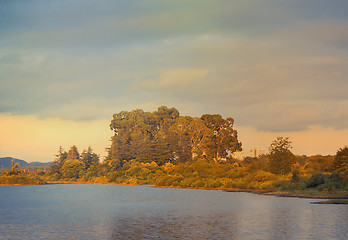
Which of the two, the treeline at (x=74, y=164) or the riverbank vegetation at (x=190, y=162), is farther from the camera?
the treeline at (x=74, y=164)

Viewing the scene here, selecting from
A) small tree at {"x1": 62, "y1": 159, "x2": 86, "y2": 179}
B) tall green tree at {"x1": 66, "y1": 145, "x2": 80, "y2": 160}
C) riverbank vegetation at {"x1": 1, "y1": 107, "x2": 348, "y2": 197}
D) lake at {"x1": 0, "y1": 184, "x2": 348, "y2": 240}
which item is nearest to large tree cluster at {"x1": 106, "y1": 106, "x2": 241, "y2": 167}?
riverbank vegetation at {"x1": 1, "y1": 107, "x2": 348, "y2": 197}

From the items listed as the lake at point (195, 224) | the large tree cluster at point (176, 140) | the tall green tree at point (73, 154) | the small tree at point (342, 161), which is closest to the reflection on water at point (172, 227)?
the lake at point (195, 224)

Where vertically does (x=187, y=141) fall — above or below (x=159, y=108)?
below

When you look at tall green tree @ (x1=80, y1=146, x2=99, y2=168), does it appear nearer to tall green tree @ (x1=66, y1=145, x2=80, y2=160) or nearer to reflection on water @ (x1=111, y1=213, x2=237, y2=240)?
tall green tree @ (x1=66, y1=145, x2=80, y2=160)

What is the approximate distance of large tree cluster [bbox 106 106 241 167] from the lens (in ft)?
452

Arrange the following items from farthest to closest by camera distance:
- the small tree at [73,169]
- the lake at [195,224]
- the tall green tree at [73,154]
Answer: the tall green tree at [73,154]
the small tree at [73,169]
the lake at [195,224]

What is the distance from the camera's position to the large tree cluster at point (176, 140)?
137750 millimetres

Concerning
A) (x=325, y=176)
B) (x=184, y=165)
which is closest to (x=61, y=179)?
(x=184, y=165)

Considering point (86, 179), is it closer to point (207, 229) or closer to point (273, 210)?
point (273, 210)

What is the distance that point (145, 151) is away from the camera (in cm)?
14312

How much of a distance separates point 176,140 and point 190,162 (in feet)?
56.1

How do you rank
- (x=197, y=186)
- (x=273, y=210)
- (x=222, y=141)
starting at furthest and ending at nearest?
(x=222, y=141) → (x=197, y=186) → (x=273, y=210)

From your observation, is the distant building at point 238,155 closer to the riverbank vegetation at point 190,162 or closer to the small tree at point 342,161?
the riverbank vegetation at point 190,162

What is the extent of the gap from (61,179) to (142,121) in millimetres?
37740
